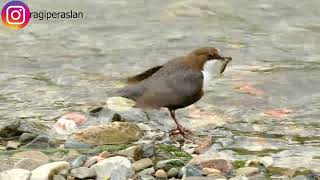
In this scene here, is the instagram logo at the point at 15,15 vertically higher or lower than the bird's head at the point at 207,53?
lower

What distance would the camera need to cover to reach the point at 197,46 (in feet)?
37.5

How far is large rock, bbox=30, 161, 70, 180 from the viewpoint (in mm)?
5168

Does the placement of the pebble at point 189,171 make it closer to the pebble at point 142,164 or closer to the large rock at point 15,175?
the pebble at point 142,164

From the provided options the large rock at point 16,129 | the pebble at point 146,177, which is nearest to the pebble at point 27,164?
the pebble at point 146,177

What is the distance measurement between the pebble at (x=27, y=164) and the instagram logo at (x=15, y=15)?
7.36 meters

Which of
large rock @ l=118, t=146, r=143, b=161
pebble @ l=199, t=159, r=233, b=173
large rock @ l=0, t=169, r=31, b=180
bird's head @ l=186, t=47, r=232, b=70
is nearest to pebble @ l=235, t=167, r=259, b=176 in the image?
pebble @ l=199, t=159, r=233, b=173

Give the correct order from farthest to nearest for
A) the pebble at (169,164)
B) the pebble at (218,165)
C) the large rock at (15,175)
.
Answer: the pebble at (218,165), the pebble at (169,164), the large rock at (15,175)

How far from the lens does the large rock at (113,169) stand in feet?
17.3

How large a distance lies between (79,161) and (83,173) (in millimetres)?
335

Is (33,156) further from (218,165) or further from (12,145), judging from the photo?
(218,165)

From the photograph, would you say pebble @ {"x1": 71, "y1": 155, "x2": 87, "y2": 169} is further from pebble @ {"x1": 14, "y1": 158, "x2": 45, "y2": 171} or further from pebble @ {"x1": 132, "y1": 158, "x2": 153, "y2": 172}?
pebble @ {"x1": 132, "y1": 158, "x2": 153, "y2": 172}

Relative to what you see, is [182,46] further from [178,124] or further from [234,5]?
[178,124]

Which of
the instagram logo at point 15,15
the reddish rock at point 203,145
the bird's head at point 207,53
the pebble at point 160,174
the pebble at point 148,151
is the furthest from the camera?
the instagram logo at point 15,15

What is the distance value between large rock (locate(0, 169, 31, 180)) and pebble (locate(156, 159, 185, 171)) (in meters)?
1.01
